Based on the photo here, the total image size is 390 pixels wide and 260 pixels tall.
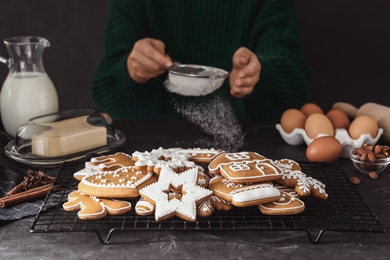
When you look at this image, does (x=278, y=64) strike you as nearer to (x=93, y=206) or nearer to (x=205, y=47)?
(x=205, y=47)

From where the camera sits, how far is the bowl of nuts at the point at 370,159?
157 cm

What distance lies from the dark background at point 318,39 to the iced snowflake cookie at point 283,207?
1853 mm

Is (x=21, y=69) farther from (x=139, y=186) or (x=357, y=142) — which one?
(x=357, y=142)

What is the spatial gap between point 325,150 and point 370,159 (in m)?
0.14

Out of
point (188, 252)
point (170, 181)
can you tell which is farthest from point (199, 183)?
point (188, 252)

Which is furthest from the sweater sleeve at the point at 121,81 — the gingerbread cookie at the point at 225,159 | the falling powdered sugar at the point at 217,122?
the gingerbread cookie at the point at 225,159

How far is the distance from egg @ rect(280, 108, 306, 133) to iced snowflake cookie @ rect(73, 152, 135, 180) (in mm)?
579

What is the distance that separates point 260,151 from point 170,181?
0.55 m

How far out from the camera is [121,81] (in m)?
2.19

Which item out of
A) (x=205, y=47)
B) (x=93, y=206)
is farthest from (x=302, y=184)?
(x=205, y=47)

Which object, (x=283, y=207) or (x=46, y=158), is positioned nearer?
(x=283, y=207)

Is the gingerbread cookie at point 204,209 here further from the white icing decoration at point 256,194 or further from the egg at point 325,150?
the egg at point 325,150

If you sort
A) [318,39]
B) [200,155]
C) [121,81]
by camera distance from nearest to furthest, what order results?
[200,155] < [121,81] < [318,39]

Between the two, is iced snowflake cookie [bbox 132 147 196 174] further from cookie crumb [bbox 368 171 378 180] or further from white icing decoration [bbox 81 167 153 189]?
cookie crumb [bbox 368 171 378 180]
